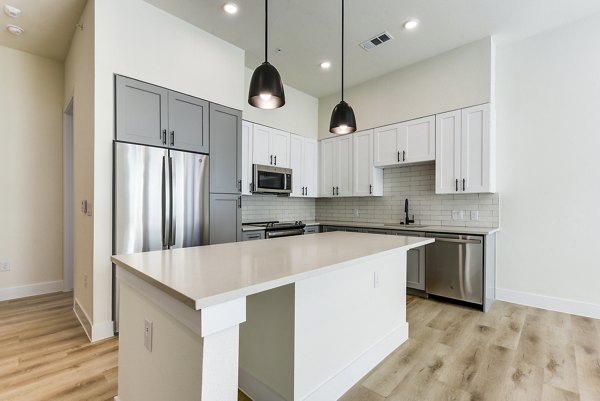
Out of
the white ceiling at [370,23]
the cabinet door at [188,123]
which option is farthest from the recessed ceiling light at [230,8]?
the cabinet door at [188,123]

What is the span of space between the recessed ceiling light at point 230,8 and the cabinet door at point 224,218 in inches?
74.8

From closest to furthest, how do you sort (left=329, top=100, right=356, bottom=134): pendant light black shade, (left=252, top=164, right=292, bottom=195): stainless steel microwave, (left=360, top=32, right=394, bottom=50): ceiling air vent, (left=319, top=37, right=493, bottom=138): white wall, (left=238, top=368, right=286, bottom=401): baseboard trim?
(left=238, top=368, right=286, bottom=401): baseboard trim < (left=329, top=100, right=356, bottom=134): pendant light black shade < (left=360, top=32, right=394, bottom=50): ceiling air vent < (left=319, top=37, right=493, bottom=138): white wall < (left=252, top=164, right=292, bottom=195): stainless steel microwave

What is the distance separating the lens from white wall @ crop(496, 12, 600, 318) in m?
3.16

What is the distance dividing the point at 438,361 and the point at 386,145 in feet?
9.77

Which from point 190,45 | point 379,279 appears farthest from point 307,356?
point 190,45

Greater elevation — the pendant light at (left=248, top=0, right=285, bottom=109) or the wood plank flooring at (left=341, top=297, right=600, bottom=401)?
the pendant light at (left=248, top=0, right=285, bottom=109)

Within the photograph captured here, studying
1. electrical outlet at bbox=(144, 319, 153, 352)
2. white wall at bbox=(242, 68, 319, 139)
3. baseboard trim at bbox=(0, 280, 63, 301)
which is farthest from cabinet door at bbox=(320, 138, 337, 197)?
baseboard trim at bbox=(0, 280, 63, 301)

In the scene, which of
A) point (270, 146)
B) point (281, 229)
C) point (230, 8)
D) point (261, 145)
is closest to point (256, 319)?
point (281, 229)

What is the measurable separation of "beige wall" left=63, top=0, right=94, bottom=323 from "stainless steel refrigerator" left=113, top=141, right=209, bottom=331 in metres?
0.25

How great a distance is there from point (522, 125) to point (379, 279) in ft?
9.39

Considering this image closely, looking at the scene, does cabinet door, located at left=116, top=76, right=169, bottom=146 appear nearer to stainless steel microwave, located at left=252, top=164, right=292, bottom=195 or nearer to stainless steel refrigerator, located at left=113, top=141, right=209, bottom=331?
stainless steel refrigerator, located at left=113, top=141, right=209, bottom=331

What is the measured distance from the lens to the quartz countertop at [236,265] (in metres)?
1.04

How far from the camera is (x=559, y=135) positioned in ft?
10.9

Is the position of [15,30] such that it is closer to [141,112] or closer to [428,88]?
[141,112]
